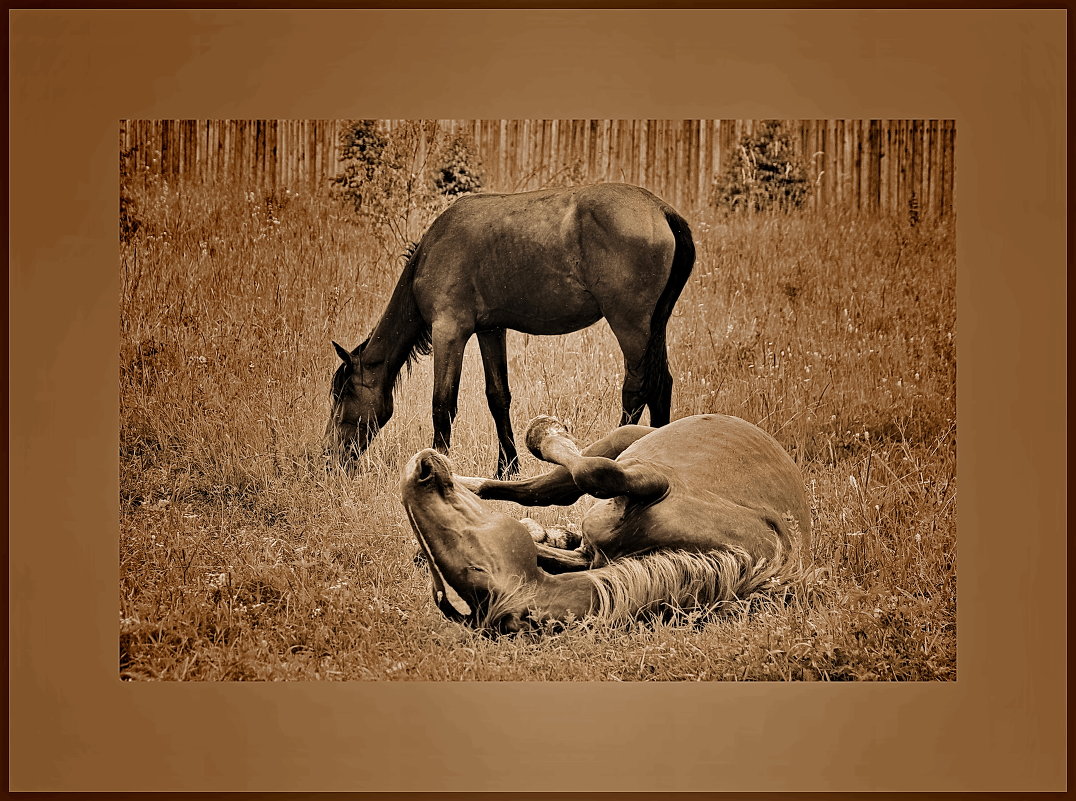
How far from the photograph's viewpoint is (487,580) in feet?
11.3

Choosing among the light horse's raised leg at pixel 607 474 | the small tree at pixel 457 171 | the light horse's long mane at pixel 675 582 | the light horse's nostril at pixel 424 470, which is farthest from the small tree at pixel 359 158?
the light horse's long mane at pixel 675 582

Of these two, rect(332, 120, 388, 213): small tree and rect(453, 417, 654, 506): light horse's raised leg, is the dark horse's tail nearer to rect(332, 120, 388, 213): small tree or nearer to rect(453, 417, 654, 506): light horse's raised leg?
rect(453, 417, 654, 506): light horse's raised leg

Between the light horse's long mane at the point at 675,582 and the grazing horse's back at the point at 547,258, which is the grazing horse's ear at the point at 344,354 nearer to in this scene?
the grazing horse's back at the point at 547,258

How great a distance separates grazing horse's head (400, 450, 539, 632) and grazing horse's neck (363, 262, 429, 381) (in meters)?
0.42

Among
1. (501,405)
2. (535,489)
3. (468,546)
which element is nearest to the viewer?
(468,546)

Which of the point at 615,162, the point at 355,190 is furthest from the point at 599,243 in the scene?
the point at 355,190

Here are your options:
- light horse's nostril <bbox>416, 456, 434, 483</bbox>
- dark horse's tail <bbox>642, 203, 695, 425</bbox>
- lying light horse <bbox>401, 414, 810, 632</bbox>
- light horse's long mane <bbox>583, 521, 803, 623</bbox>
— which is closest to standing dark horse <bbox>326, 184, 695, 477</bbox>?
dark horse's tail <bbox>642, 203, 695, 425</bbox>

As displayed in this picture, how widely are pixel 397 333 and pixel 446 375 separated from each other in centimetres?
20

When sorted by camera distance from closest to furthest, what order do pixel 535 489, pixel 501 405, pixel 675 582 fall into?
1. pixel 675 582
2. pixel 535 489
3. pixel 501 405

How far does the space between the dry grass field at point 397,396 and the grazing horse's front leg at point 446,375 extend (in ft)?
0.11

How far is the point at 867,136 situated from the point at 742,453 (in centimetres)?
105

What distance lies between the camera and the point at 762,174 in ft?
12.4
